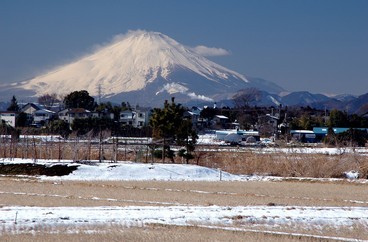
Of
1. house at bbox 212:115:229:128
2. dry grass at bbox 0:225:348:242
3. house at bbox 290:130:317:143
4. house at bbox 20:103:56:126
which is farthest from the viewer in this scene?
house at bbox 212:115:229:128

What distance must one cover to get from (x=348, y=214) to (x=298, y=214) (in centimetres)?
137

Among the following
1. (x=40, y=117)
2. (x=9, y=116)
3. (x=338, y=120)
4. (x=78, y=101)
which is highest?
(x=78, y=101)

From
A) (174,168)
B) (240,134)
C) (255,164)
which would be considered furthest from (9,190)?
(240,134)

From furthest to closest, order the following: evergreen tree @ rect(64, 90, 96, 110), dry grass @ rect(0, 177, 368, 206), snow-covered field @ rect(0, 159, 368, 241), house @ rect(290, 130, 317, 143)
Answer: evergreen tree @ rect(64, 90, 96, 110), house @ rect(290, 130, 317, 143), dry grass @ rect(0, 177, 368, 206), snow-covered field @ rect(0, 159, 368, 241)

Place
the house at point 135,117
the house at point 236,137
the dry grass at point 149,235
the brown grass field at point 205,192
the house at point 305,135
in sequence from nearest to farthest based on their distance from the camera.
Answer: the dry grass at point 149,235 → the brown grass field at point 205,192 → the house at point 236,137 → the house at point 305,135 → the house at point 135,117

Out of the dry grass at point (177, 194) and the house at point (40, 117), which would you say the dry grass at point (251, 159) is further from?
the house at point (40, 117)

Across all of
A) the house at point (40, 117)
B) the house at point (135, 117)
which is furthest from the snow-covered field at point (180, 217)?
the house at point (40, 117)

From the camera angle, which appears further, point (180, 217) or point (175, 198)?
point (175, 198)

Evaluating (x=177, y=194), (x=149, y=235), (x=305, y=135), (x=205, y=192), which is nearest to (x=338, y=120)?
(x=305, y=135)

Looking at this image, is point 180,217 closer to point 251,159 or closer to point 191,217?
point 191,217

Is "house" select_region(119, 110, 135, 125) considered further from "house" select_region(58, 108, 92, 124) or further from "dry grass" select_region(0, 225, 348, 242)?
"dry grass" select_region(0, 225, 348, 242)

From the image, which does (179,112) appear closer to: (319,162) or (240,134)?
(319,162)

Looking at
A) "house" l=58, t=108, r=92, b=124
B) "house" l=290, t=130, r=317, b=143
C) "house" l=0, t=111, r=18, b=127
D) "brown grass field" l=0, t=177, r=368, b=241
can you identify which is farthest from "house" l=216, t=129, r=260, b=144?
"brown grass field" l=0, t=177, r=368, b=241

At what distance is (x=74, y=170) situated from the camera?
32656 millimetres
